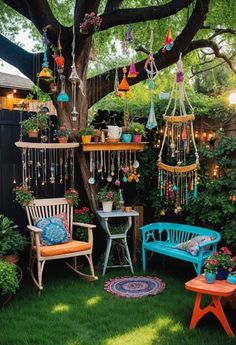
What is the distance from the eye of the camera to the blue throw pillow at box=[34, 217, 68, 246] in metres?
4.50

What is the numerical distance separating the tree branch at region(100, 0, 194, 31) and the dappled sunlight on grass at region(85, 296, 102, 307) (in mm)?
3134

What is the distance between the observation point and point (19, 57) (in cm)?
547

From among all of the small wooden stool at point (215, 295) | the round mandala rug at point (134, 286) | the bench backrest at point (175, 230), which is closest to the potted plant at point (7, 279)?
the round mandala rug at point (134, 286)

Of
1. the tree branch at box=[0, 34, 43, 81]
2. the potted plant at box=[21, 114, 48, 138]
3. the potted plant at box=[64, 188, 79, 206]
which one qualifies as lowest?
the potted plant at box=[64, 188, 79, 206]

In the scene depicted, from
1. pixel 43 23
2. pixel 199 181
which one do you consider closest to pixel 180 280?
pixel 199 181

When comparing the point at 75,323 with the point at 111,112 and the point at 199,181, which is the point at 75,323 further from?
the point at 111,112

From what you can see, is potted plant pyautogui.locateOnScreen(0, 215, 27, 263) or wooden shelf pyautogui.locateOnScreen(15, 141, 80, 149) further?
wooden shelf pyautogui.locateOnScreen(15, 141, 80, 149)

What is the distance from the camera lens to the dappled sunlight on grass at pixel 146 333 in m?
3.16

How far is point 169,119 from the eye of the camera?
4.53 meters

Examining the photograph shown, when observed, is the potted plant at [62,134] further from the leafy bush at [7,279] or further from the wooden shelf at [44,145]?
the leafy bush at [7,279]

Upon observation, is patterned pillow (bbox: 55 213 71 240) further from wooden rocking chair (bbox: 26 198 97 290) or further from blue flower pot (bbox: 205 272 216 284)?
blue flower pot (bbox: 205 272 216 284)

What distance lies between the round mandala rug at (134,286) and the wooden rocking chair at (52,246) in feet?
0.87

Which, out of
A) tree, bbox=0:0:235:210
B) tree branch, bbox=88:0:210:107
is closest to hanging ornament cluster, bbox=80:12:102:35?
tree, bbox=0:0:235:210

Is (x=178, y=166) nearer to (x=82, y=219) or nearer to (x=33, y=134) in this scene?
(x=82, y=219)
